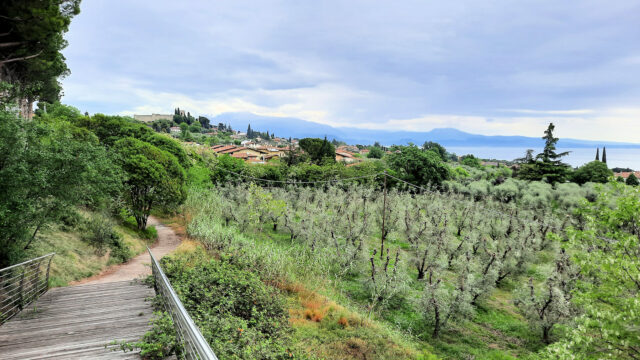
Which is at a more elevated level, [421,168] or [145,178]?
[421,168]

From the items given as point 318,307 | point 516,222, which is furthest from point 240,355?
point 516,222

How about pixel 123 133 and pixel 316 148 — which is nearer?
pixel 123 133

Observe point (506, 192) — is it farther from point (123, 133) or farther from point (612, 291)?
point (123, 133)

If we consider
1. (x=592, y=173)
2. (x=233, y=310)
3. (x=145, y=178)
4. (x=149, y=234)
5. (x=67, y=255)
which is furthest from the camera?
(x=592, y=173)

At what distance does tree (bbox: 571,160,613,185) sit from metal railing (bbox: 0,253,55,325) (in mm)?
46324

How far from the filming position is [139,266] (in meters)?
10.5

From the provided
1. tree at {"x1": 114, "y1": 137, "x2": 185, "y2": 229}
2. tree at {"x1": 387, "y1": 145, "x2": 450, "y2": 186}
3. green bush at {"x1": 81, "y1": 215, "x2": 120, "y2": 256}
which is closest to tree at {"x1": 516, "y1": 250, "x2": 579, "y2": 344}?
green bush at {"x1": 81, "y1": 215, "x2": 120, "y2": 256}

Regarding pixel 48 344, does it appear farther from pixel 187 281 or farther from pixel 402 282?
pixel 402 282

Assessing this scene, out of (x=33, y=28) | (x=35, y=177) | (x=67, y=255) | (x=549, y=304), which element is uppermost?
(x=33, y=28)

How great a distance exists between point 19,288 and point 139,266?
5214mm

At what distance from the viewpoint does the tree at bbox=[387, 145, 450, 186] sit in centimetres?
3341

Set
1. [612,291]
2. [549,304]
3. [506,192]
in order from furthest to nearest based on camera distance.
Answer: [506,192] → [549,304] → [612,291]

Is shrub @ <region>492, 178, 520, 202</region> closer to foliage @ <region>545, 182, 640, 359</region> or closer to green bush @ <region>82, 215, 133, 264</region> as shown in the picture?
foliage @ <region>545, 182, 640, 359</region>

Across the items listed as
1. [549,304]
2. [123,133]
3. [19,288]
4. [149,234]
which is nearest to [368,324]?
[549,304]
